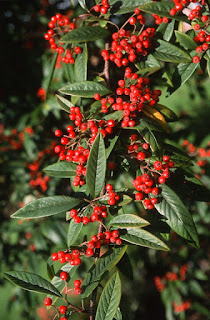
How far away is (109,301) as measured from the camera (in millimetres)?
1308

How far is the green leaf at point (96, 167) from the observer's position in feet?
4.40

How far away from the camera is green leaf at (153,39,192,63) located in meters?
1.58

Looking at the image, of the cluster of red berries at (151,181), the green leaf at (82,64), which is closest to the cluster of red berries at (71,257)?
the cluster of red berries at (151,181)

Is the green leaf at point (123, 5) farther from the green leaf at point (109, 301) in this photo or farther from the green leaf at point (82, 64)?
the green leaf at point (109, 301)

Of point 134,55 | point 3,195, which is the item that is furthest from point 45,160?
point 134,55

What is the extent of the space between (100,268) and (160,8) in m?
1.26

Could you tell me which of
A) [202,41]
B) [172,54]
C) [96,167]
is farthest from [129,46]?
[96,167]

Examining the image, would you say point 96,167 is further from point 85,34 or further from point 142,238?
point 85,34

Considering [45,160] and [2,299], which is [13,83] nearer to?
[45,160]

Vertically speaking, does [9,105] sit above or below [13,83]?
below

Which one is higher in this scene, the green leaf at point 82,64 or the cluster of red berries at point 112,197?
the green leaf at point 82,64

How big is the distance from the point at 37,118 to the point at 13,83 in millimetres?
683

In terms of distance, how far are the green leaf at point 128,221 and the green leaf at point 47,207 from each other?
195 mm

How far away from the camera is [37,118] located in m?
3.08
